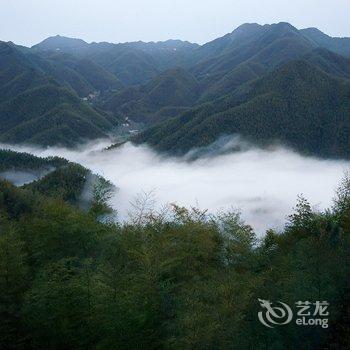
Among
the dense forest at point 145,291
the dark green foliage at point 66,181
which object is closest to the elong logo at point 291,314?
the dense forest at point 145,291

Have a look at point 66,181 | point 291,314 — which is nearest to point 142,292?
point 291,314

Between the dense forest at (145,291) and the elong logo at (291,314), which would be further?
the elong logo at (291,314)

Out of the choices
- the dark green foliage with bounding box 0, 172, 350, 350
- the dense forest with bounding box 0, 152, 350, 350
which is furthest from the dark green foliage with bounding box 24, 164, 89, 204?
the dark green foliage with bounding box 0, 172, 350, 350

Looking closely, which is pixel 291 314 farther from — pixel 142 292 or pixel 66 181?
pixel 66 181

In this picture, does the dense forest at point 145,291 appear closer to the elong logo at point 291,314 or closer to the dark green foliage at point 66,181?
the elong logo at point 291,314

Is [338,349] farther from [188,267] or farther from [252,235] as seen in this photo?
[252,235]

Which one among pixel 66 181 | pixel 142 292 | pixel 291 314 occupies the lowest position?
pixel 291 314

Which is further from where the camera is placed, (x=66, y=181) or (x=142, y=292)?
(x=66, y=181)

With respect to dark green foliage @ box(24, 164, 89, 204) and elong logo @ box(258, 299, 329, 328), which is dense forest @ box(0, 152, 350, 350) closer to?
elong logo @ box(258, 299, 329, 328)

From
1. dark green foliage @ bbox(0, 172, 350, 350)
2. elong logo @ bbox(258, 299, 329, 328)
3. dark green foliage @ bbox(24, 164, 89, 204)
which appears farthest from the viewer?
dark green foliage @ bbox(24, 164, 89, 204)

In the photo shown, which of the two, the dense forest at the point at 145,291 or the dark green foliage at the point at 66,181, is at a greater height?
the dark green foliage at the point at 66,181
